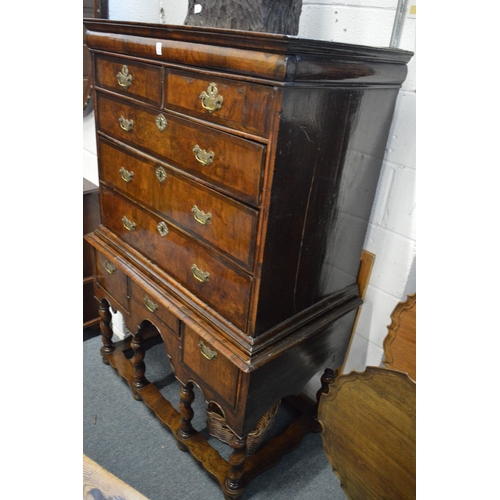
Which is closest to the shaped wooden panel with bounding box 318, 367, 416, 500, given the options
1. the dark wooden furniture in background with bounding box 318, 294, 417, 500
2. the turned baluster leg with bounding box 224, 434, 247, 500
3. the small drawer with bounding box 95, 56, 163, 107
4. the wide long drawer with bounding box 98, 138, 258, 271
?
the dark wooden furniture in background with bounding box 318, 294, 417, 500

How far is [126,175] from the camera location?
1799 millimetres

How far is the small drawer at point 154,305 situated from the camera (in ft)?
5.76

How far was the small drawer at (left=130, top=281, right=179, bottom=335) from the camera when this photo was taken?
1757mm

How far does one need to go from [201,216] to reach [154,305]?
23.0 inches

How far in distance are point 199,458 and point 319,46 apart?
1.84 metres

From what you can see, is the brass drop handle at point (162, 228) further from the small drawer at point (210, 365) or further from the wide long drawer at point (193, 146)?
the small drawer at point (210, 365)

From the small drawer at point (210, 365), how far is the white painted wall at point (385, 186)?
28.9 inches

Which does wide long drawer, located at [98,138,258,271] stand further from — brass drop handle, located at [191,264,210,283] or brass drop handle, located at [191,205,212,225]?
brass drop handle, located at [191,264,210,283]

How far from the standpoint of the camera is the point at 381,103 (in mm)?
1464

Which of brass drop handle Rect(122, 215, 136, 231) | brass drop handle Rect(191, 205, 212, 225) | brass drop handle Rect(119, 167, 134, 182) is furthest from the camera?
brass drop handle Rect(122, 215, 136, 231)

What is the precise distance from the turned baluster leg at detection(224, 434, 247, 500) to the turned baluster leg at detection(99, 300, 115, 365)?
1088 millimetres

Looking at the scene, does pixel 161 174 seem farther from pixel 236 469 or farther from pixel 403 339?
pixel 236 469

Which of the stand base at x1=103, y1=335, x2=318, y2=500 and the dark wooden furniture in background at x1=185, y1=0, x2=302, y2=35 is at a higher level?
the dark wooden furniture in background at x1=185, y1=0, x2=302, y2=35
